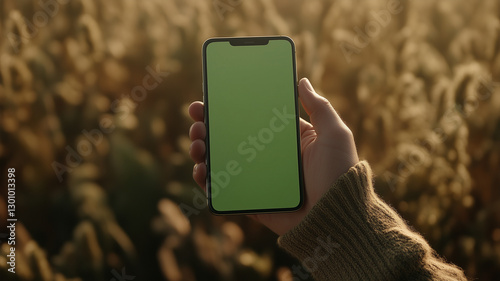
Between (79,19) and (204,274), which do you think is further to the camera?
(79,19)

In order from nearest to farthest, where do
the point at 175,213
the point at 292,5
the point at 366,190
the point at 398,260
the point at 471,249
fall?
the point at 398,260
the point at 366,190
the point at 175,213
the point at 471,249
the point at 292,5

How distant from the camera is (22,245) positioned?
1133 mm

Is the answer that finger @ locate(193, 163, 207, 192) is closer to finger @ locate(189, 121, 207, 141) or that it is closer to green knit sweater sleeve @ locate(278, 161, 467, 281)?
finger @ locate(189, 121, 207, 141)

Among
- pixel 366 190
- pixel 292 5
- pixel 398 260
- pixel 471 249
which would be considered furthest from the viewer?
pixel 292 5

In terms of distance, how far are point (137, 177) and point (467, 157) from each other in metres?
0.76

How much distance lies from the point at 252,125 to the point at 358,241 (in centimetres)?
30

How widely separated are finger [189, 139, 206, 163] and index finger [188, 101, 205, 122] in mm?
56

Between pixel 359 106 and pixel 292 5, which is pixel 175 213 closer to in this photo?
pixel 359 106

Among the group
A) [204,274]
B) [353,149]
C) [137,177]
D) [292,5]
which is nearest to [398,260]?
[353,149]

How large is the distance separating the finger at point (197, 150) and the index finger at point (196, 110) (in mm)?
56

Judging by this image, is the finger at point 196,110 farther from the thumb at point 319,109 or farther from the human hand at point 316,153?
the thumb at point 319,109

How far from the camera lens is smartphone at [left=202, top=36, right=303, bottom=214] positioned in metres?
1.06

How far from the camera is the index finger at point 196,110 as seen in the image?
1.10m

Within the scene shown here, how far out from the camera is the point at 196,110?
1.11m
